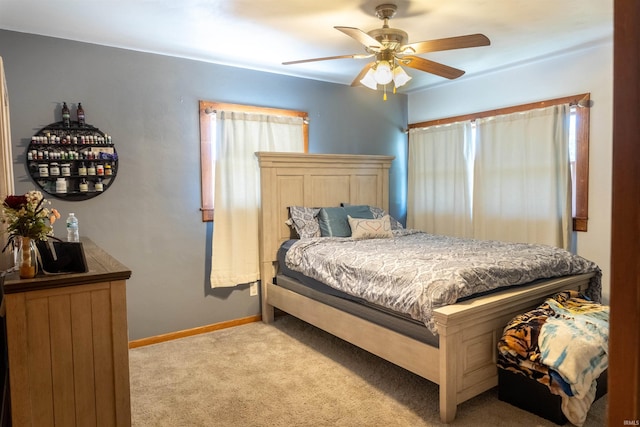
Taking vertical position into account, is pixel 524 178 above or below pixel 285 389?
above

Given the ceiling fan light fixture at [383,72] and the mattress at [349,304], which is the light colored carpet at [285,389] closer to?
the mattress at [349,304]

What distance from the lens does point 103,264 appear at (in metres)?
2.02

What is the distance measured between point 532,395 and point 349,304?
1251 millimetres

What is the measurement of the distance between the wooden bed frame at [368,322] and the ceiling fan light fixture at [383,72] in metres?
1.43

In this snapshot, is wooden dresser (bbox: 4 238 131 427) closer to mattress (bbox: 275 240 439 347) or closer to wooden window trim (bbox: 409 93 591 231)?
mattress (bbox: 275 240 439 347)

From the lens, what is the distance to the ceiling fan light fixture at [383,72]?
2611mm

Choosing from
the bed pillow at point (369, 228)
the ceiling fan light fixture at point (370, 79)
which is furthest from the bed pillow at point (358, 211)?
the ceiling fan light fixture at point (370, 79)

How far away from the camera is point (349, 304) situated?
3051 millimetres

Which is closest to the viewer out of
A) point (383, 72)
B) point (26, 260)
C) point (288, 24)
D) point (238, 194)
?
point (26, 260)

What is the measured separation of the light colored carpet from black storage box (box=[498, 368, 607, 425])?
1.8 inches

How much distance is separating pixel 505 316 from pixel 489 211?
197 centimetres

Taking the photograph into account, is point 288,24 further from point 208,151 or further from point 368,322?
point 368,322

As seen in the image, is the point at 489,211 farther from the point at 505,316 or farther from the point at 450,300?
the point at 450,300

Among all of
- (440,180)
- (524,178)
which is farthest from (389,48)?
(440,180)
